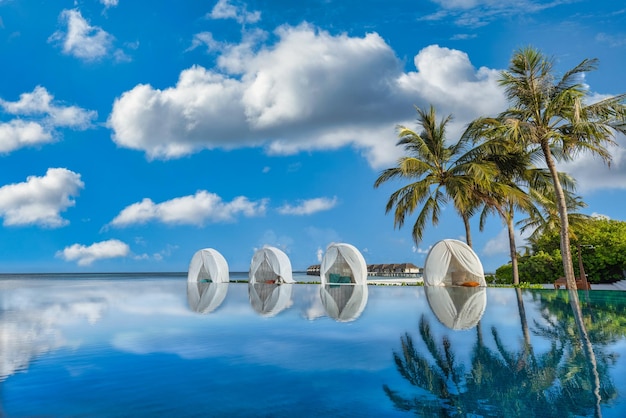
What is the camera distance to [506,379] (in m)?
3.79

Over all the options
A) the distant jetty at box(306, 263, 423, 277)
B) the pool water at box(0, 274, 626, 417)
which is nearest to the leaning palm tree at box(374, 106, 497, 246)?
the pool water at box(0, 274, 626, 417)

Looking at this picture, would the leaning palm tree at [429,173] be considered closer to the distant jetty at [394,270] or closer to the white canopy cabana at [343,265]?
the white canopy cabana at [343,265]

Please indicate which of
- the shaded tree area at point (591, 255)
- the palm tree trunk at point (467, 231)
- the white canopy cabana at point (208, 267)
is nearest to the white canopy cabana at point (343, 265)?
the palm tree trunk at point (467, 231)

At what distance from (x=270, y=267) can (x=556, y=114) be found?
51.0ft

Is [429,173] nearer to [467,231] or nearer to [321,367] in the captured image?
[467,231]

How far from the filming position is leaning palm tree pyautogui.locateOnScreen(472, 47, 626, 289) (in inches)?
540

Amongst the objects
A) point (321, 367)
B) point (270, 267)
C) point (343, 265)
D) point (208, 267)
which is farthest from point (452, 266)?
point (321, 367)

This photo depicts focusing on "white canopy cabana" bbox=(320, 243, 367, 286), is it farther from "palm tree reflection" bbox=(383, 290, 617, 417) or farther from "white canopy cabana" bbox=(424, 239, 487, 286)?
"palm tree reflection" bbox=(383, 290, 617, 417)

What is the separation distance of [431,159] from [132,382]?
53.1ft

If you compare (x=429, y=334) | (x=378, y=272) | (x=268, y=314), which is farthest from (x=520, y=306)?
(x=378, y=272)

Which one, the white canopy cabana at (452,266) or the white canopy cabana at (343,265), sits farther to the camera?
the white canopy cabana at (343,265)

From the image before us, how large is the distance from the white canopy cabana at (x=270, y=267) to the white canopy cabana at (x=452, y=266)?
8673mm

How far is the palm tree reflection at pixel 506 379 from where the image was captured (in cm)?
309

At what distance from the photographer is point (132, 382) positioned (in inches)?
156
